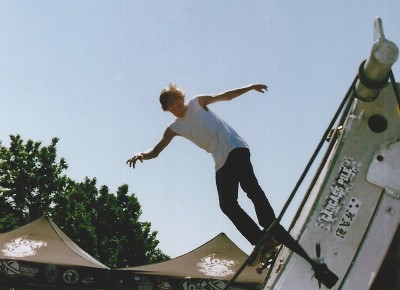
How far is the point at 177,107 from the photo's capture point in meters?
3.21

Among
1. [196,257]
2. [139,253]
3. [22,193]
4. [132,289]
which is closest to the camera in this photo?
[132,289]

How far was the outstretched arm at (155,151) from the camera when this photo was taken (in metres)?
3.59

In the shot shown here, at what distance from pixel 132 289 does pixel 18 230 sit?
9.74 ft

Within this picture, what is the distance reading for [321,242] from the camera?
194 cm

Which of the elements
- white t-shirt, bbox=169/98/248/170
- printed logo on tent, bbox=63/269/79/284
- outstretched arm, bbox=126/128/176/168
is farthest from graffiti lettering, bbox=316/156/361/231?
printed logo on tent, bbox=63/269/79/284

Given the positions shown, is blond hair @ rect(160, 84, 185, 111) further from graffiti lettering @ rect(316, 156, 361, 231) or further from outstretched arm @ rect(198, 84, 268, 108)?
graffiti lettering @ rect(316, 156, 361, 231)

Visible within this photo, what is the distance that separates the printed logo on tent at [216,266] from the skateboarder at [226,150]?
14.5 ft

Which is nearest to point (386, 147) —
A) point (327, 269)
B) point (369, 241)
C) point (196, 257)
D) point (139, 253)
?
point (369, 241)

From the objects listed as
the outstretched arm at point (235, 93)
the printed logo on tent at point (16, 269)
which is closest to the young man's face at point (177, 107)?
the outstretched arm at point (235, 93)

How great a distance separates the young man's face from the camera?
3.18m

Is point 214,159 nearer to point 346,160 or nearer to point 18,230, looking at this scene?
point 346,160

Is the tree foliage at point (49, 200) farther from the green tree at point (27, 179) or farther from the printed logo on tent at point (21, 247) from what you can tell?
the printed logo on tent at point (21, 247)

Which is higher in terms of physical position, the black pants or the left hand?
the left hand

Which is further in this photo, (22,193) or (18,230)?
(22,193)
